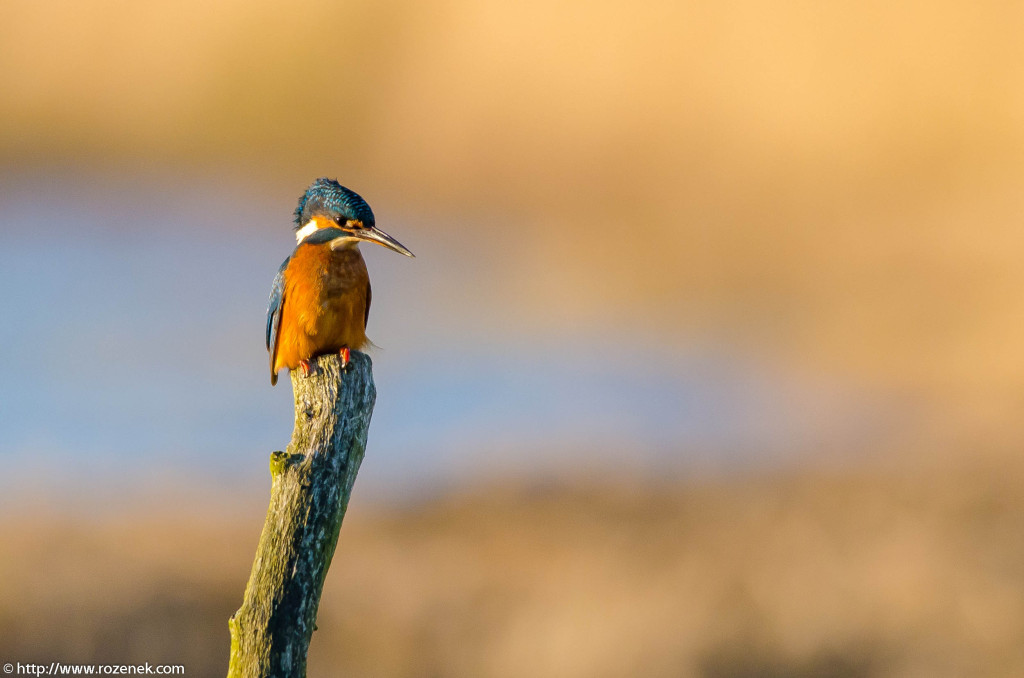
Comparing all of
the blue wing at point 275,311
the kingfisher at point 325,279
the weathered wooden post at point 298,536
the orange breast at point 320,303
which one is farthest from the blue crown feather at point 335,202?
the weathered wooden post at point 298,536

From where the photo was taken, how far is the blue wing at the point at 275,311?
6.68m

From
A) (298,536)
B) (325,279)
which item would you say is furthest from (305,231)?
(298,536)

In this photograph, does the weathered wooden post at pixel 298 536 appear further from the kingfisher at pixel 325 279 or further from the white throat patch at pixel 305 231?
the white throat patch at pixel 305 231

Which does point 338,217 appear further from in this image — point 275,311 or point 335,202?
point 275,311

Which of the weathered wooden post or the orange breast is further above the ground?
the orange breast

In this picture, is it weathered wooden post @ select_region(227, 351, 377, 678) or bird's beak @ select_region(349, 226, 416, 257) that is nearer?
weathered wooden post @ select_region(227, 351, 377, 678)

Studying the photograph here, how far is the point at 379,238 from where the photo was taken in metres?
6.12

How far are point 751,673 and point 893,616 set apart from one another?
2845mm

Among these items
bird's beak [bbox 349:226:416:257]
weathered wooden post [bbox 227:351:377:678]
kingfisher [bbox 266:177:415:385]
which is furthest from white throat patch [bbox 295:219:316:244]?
weathered wooden post [bbox 227:351:377:678]

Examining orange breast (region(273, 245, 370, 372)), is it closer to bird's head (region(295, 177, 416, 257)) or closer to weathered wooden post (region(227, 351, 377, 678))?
bird's head (region(295, 177, 416, 257))

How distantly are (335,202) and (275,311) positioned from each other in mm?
1068

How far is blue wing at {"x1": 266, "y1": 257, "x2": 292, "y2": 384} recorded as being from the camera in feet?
21.9

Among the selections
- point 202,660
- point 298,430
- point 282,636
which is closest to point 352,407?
point 298,430

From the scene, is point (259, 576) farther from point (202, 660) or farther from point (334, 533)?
point (202, 660)
